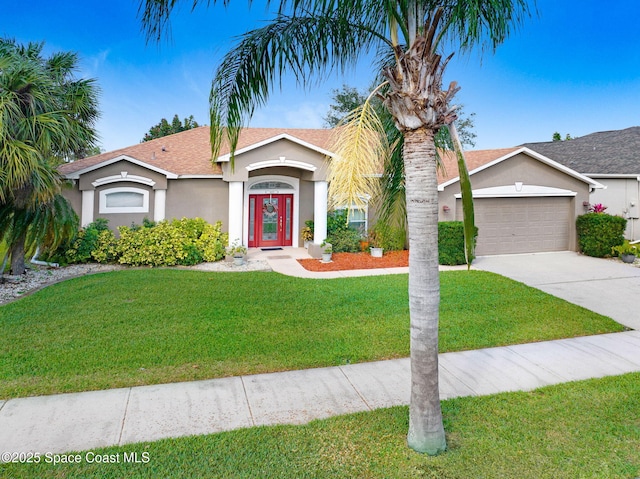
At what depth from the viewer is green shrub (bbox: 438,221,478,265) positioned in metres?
15.5

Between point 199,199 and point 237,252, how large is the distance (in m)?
3.01

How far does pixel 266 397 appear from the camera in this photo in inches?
232

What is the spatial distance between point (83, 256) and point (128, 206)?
244 centimetres

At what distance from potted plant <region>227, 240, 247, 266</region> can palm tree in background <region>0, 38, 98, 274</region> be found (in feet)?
15.3

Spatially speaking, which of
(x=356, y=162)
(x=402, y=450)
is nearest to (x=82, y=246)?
(x=356, y=162)

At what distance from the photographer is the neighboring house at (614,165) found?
20.5m

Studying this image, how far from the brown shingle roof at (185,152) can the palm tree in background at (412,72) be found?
11.2 m

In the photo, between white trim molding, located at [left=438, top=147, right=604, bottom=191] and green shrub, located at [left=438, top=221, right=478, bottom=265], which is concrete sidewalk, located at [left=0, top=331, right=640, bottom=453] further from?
white trim molding, located at [left=438, top=147, right=604, bottom=191]

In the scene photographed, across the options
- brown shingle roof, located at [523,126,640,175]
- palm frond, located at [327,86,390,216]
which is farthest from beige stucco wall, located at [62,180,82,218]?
brown shingle roof, located at [523,126,640,175]

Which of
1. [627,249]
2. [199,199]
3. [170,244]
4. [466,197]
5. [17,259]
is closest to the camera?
[466,197]

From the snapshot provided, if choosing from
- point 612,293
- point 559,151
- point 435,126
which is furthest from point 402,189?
point 559,151

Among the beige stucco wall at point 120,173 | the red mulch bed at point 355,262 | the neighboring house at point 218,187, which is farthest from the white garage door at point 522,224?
the beige stucco wall at point 120,173

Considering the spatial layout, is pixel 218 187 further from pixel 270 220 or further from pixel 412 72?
pixel 412 72

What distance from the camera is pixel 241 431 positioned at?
195 inches
